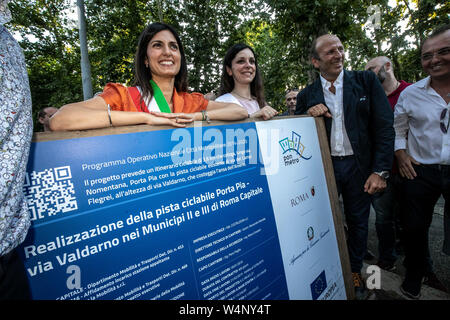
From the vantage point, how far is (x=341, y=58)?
7.18 feet

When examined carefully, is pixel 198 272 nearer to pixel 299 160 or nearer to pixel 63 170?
pixel 63 170

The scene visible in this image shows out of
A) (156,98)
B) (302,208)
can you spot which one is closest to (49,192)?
(156,98)

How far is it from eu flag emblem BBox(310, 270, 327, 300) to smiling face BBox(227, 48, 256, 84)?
2.00m

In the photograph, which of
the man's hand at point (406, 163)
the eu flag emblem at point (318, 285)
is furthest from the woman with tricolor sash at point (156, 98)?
the man's hand at point (406, 163)

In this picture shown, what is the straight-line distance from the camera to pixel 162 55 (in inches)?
65.4

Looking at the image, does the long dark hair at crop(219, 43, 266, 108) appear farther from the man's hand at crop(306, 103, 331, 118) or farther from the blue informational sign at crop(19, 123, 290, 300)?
the blue informational sign at crop(19, 123, 290, 300)

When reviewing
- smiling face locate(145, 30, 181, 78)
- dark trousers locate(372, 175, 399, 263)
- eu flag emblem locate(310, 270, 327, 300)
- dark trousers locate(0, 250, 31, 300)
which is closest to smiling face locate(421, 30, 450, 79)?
dark trousers locate(372, 175, 399, 263)

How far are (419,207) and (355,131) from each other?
3.48 ft

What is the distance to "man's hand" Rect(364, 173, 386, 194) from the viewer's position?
2.06 metres

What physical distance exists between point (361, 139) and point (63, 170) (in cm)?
232

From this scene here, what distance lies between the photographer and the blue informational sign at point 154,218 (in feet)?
3.02

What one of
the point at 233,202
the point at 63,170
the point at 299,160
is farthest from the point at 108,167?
the point at 299,160

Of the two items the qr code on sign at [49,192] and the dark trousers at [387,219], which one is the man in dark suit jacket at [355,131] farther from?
the qr code on sign at [49,192]

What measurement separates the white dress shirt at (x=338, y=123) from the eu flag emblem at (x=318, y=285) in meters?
1.13
